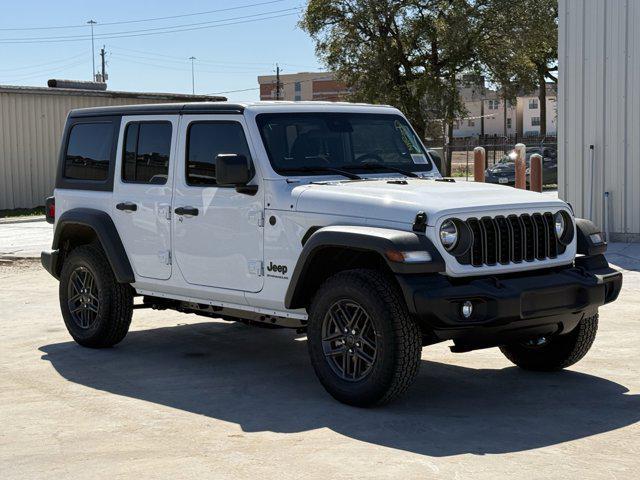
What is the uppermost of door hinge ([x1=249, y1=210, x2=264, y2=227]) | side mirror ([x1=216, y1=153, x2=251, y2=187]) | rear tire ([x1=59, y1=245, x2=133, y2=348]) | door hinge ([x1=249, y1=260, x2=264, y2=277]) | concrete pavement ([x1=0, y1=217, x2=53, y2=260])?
side mirror ([x1=216, y1=153, x2=251, y2=187])

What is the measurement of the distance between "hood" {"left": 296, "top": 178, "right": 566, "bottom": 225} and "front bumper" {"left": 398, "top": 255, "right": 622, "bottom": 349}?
0.43 m

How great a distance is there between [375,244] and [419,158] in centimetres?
214

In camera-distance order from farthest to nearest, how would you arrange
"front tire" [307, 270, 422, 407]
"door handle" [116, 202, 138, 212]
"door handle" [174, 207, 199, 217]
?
"door handle" [116, 202, 138, 212] < "door handle" [174, 207, 199, 217] < "front tire" [307, 270, 422, 407]

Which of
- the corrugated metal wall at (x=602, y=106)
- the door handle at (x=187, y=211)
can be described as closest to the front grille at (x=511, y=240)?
the door handle at (x=187, y=211)

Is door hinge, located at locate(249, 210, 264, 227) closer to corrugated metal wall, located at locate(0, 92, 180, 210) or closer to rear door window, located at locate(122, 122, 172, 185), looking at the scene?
rear door window, located at locate(122, 122, 172, 185)

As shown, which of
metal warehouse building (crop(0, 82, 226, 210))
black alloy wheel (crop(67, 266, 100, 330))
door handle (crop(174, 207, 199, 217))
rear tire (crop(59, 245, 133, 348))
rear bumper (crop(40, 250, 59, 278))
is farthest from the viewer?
metal warehouse building (crop(0, 82, 226, 210))

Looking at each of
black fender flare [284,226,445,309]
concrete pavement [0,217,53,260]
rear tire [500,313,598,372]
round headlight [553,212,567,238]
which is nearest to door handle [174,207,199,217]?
black fender flare [284,226,445,309]

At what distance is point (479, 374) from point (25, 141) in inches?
952

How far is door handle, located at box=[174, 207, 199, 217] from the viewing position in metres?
7.86

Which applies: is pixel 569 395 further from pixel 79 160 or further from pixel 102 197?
pixel 79 160

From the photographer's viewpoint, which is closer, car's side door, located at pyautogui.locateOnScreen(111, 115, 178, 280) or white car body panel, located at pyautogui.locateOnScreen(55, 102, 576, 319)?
white car body panel, located at pyautogui.locateOnScreen(55, 102, 576, 319)

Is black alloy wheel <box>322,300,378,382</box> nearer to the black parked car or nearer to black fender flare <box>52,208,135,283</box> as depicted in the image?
black fender flare <box>52,208,135,283</box>

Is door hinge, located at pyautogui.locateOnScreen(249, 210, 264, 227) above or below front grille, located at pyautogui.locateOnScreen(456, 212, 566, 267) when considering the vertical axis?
above

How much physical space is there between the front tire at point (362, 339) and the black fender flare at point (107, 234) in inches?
87.5
